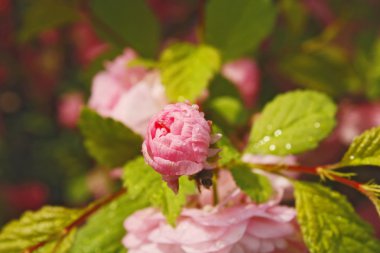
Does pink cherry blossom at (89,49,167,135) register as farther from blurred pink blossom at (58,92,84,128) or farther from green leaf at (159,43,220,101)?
blurred pink blossom at (58,92,84,128)

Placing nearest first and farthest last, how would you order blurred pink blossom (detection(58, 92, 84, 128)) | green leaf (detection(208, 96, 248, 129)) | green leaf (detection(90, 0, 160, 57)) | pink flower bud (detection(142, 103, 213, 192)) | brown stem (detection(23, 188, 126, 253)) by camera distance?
pink flower bud (detection(142, 103, 213, 192)) < brown stem (detection(23, 188, 126, 253)) < green leaf (detection(208, 96, 248, 129)) < green leaf (detection(90, 0, 160, 57)) < blurred pink blossom (detection(58, 92, 84, 128))

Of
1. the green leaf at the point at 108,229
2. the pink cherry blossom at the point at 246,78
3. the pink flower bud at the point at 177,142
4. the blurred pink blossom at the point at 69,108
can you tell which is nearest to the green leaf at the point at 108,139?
the green leaf at the point at 108,229

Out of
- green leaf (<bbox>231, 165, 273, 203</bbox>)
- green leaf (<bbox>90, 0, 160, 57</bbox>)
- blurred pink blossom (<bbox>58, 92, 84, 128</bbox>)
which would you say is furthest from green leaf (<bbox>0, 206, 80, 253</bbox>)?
blurred pink blossom (<bbox>58, 92, 84, 128</bbox>)

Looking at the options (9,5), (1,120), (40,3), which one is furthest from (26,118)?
(40,3)

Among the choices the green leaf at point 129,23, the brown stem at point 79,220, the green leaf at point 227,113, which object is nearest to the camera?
the brown stem at point 79,220

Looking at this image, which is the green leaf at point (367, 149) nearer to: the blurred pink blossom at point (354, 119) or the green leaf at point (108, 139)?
the green leaf at point (108, 139)

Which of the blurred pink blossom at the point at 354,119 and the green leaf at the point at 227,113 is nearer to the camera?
the green leaf at the point at 227,113
